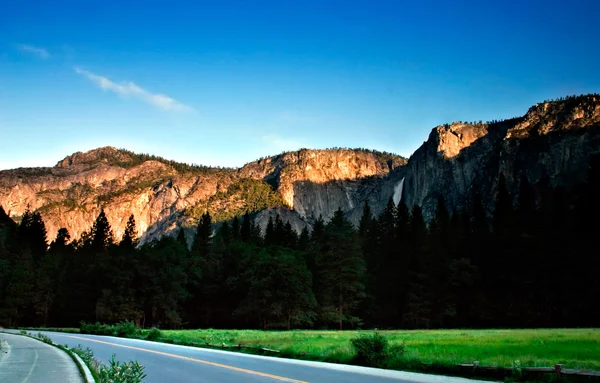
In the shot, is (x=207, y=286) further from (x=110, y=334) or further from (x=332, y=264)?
(x=110, y=334)

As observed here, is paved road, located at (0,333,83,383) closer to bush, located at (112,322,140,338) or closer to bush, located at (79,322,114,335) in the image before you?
bush, located at (112,322,140,338)

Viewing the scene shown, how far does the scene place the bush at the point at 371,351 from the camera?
684 inches

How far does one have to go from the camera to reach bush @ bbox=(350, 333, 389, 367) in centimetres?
1738

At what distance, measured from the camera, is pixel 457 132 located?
189875 millimetres

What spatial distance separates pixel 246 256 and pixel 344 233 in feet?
54.0

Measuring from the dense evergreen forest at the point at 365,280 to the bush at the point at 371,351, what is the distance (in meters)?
44.6

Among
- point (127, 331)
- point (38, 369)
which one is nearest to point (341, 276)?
point (127, 331)

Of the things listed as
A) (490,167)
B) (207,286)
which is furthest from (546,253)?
(490,167)

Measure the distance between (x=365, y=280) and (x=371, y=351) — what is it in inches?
2126

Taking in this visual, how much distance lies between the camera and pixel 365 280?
232 ft

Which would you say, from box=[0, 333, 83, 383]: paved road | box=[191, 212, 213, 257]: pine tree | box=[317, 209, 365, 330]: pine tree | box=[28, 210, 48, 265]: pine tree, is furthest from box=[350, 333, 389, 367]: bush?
box=[28, 210, 48, 265]: pine tree

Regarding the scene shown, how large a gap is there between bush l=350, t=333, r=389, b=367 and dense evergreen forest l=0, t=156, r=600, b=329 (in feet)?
146

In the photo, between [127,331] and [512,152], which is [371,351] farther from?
[512,152]

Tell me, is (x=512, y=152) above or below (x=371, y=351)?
above
